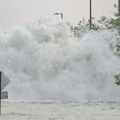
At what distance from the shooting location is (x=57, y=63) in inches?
1399

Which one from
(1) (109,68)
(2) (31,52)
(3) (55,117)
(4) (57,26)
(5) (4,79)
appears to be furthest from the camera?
(4) (57,26)

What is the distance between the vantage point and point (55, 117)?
17.5 meters

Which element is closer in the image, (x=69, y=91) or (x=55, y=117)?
(x=55, y=117)

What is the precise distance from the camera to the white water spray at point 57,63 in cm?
3144

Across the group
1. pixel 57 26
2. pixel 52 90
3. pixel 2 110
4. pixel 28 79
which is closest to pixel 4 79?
pixel 2 110

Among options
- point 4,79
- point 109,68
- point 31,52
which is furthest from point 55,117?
point 31,52

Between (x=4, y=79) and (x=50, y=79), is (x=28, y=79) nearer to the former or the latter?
(x=50, y=79)

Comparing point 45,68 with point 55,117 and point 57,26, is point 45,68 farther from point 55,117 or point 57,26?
point 55,117

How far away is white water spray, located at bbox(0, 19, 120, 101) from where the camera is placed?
103ft

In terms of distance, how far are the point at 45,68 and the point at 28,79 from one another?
1617 mm

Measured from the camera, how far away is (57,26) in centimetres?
3928

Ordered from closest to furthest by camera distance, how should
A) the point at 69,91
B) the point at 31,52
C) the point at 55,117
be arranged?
the point at 55,117 < the point at 69,91 < the point at 31,52

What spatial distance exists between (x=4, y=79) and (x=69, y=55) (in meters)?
17.5

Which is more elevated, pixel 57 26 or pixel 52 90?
pixel 57 26
